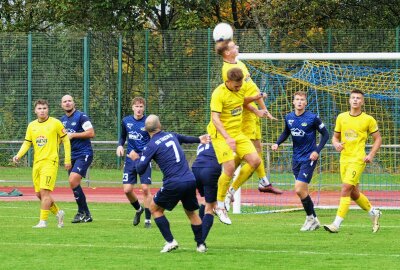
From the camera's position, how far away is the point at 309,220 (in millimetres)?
16672

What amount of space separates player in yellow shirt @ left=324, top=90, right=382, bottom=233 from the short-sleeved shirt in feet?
14.2

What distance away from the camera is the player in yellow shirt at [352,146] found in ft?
52.4

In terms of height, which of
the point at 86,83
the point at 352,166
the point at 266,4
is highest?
the point at 266,4

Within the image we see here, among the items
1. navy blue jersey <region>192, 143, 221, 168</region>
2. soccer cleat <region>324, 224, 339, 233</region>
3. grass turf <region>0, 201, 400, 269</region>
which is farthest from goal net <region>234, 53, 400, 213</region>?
navy blue jersey <region>192, 143, 221, 168</region>

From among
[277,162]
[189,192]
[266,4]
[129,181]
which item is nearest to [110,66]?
[266,4]

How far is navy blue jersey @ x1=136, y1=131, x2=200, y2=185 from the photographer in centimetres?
1277

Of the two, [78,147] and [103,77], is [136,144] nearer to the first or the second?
[78,147]

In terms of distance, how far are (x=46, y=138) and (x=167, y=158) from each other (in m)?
4.60

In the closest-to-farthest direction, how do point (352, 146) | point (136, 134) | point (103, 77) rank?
point (352, 146)
point (136, 134)
point (103, 77)

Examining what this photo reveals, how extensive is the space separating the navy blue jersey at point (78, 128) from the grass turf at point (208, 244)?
3.91ft

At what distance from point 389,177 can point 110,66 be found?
10.9 metres

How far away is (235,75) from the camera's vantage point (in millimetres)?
13297

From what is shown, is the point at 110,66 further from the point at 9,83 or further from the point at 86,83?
the point at 9,83

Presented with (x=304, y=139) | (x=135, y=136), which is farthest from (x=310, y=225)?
(x=135, y=136)
